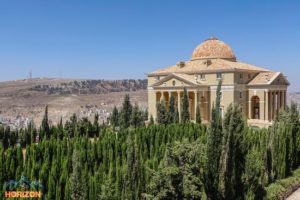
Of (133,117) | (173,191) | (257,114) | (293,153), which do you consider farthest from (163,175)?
(257,114)

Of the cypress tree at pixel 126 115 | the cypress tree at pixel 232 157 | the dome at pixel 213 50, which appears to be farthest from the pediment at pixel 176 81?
the cypress tree at pixel 232 157

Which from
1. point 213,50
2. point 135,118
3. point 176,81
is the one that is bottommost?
point 135,118

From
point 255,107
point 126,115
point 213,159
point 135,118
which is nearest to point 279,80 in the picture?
point 255,107

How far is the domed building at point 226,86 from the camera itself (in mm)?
50312

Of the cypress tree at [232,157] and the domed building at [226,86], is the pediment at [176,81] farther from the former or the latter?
the cypress tree at [232,157]

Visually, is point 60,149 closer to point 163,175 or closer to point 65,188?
point 65,188

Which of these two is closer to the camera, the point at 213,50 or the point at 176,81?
the point at 176,81

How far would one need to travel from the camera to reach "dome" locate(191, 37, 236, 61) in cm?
5681

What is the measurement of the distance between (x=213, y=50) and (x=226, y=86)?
29.2 feet

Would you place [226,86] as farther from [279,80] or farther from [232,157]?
[232,157]

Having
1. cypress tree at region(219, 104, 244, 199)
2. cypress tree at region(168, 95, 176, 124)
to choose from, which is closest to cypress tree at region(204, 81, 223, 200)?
cypress tree at region(219, 104, 244, 199)

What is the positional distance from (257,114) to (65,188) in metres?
38.5

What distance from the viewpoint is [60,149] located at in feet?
96.7

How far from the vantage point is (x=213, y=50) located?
57.1 metres
